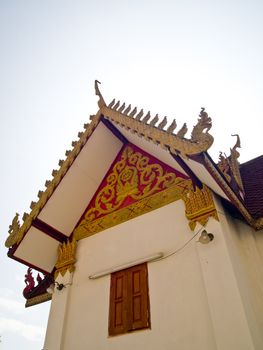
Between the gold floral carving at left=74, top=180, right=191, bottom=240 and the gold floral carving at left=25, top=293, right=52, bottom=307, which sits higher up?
the gold floral carving at left=74, top=180, right=191, bottom=240

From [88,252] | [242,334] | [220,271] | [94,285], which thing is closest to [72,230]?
[88,252]

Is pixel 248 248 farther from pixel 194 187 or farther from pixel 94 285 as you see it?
pixel 94 285

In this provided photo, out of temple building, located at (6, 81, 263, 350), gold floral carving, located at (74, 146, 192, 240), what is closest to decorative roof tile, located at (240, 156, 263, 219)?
temple building, located at (6, 81, 263, 350)

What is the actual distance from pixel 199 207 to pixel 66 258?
8.87 ft

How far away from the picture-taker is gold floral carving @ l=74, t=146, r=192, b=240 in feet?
16.5

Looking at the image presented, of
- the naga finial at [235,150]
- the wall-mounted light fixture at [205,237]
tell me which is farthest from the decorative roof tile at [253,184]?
the wall-mounted light fixture at [205,237]

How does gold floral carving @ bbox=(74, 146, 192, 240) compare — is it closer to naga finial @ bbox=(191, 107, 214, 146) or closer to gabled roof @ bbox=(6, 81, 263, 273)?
gabled roof @ bbox=(6, 81, 263, 273)

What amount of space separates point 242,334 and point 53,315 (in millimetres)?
3210

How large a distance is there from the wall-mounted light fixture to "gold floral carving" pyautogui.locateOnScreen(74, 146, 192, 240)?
3.09ft

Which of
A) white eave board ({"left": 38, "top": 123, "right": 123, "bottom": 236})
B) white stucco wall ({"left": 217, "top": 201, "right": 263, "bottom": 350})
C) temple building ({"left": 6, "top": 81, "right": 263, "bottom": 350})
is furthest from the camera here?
white eave board ({"left": 38, "top": 123, "right": 123, "bottom": 236})

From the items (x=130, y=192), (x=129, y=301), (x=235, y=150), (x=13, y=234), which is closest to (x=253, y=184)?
(x=235, y=150)

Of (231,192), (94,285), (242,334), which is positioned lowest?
(242,334)

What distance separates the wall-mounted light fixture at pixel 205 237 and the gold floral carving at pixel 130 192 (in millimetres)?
941

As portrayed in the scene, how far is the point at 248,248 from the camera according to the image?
14.0 ft
